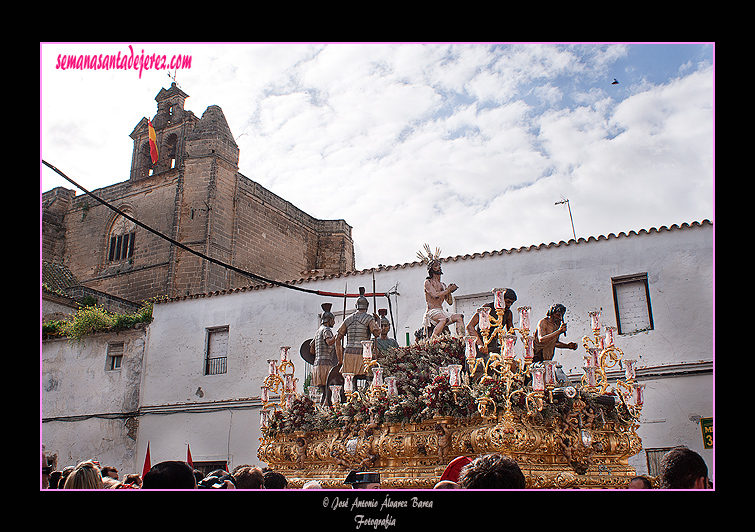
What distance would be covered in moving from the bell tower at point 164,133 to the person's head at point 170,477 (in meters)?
21.1

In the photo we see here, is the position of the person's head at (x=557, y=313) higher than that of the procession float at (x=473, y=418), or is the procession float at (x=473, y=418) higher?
the person's head at (x=557, y=313)

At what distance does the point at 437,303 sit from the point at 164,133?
63.5ft

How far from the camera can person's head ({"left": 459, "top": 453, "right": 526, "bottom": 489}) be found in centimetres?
266

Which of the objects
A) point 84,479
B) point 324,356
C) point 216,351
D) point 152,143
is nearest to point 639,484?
point 84,479

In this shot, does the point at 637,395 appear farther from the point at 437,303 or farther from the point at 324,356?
the point at 324,356

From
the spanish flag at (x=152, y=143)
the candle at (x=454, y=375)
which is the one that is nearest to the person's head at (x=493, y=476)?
the candle at (x=454, y=375)

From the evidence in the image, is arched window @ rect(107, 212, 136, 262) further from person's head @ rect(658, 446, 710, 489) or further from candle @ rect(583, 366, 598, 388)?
person's head @ rect(658, 446, 710, 489)

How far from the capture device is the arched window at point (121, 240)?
2280 centimetres

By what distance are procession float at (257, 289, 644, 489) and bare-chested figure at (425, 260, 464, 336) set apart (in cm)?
30

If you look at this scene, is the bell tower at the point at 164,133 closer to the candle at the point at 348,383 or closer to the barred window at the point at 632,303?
the barred window at the point at 632,303

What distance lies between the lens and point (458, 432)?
250 inches

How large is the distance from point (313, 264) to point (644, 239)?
1526 centimetres

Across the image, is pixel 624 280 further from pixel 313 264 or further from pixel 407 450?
pixel 313 264
